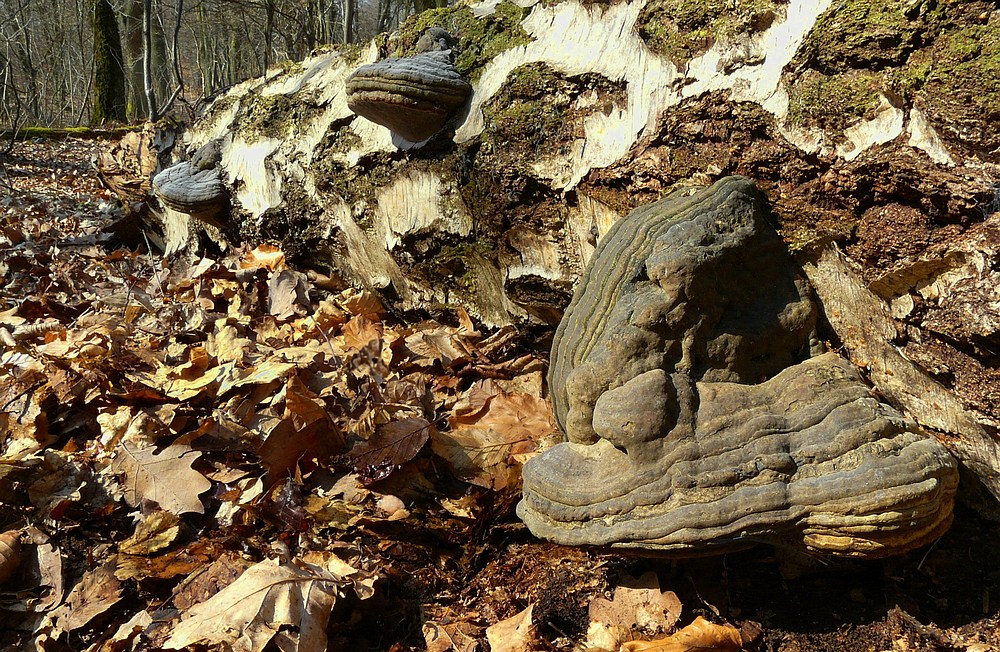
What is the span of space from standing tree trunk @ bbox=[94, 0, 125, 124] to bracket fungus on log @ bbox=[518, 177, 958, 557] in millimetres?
18114

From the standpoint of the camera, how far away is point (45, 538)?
2.52 m

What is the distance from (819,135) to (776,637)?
5.19 feet

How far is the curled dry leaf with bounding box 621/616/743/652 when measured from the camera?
A: 1839 millimetres

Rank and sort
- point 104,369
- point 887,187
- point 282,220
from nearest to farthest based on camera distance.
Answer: point 887,187 < point 104,369 < point 282,220

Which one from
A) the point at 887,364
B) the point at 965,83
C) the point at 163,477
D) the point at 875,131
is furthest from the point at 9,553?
the point at 965,83

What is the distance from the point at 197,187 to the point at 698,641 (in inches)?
179

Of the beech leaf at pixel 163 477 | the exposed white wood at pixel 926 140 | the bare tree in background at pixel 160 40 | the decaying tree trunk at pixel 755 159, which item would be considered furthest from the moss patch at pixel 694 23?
the bare tree in background at pixel 160 40

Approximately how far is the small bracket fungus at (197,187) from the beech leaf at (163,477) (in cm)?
251

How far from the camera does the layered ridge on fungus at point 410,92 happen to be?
2838 millimetres

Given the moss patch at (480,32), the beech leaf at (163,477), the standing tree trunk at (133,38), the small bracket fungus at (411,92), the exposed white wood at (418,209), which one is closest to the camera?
the beech leaf at (163,477)

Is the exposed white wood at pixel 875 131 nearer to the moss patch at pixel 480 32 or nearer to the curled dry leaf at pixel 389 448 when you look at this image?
the moss patch at pixel 480 32

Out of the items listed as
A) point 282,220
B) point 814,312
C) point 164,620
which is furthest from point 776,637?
point 282,220

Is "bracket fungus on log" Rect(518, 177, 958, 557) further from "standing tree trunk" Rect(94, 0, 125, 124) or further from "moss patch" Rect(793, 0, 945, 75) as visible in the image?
"standing tree trunk" Rect(94, 0, 125, 124)

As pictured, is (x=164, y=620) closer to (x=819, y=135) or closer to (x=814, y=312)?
(x=814, y=312)
